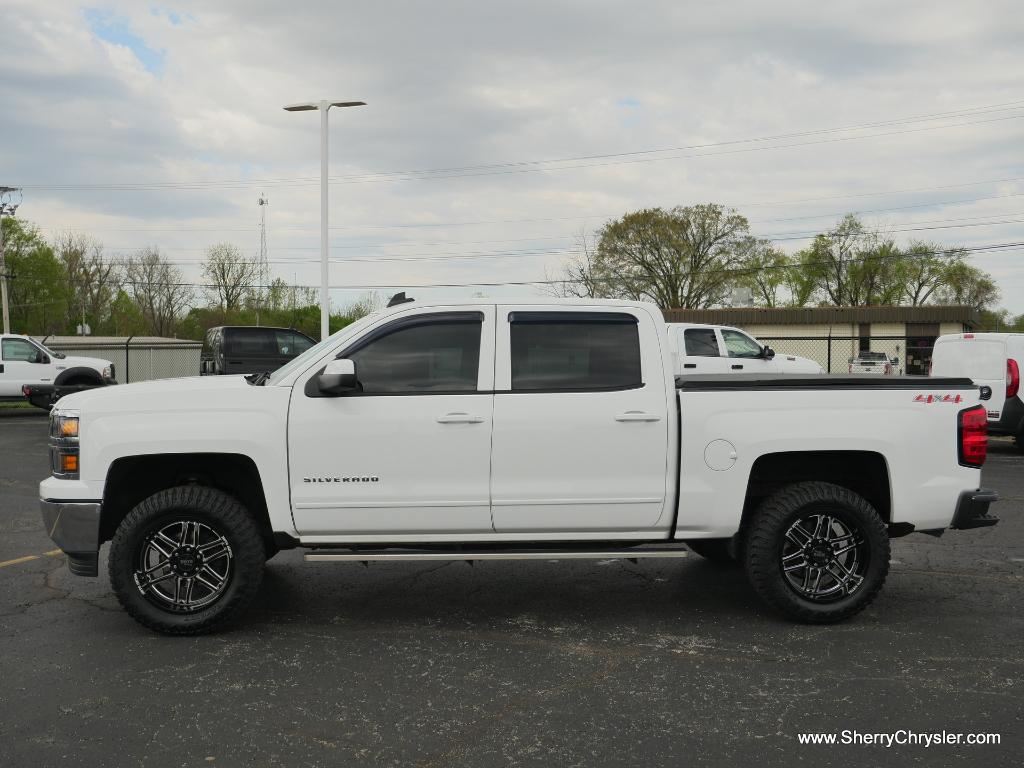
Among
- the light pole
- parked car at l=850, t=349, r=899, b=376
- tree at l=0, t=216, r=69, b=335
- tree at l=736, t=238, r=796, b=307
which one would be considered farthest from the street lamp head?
tree at l=0, t=216, r=69, b=335

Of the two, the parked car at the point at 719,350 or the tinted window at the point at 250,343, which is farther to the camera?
the tinted window at the point at 250,343

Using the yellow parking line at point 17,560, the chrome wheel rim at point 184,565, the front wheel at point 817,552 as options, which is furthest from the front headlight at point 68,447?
the front wheel at point 817,552

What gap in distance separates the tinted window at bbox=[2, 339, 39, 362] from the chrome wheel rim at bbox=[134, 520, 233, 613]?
1792 centimetres

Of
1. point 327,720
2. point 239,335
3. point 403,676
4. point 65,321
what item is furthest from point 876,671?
point 65,321

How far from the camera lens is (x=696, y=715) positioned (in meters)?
4.21

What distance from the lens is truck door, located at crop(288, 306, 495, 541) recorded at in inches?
212

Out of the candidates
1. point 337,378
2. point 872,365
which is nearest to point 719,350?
point 337,378

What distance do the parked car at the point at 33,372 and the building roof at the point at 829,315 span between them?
121 feet

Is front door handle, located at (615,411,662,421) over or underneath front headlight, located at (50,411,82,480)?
over

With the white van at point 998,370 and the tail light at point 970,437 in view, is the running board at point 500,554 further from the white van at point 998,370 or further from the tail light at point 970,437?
the white van at point 998,370

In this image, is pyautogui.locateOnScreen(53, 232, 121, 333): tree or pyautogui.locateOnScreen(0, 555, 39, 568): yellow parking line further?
pyautogui.locateOnScreen(53, 232, 121, 333): tree

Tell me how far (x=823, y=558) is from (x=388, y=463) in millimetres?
2616

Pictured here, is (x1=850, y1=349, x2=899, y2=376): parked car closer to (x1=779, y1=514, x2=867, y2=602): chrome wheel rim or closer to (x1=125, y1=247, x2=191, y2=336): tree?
(x1=779, y1=514, x2=867, y2=602): chrome wheel rim

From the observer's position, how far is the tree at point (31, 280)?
7100cm
